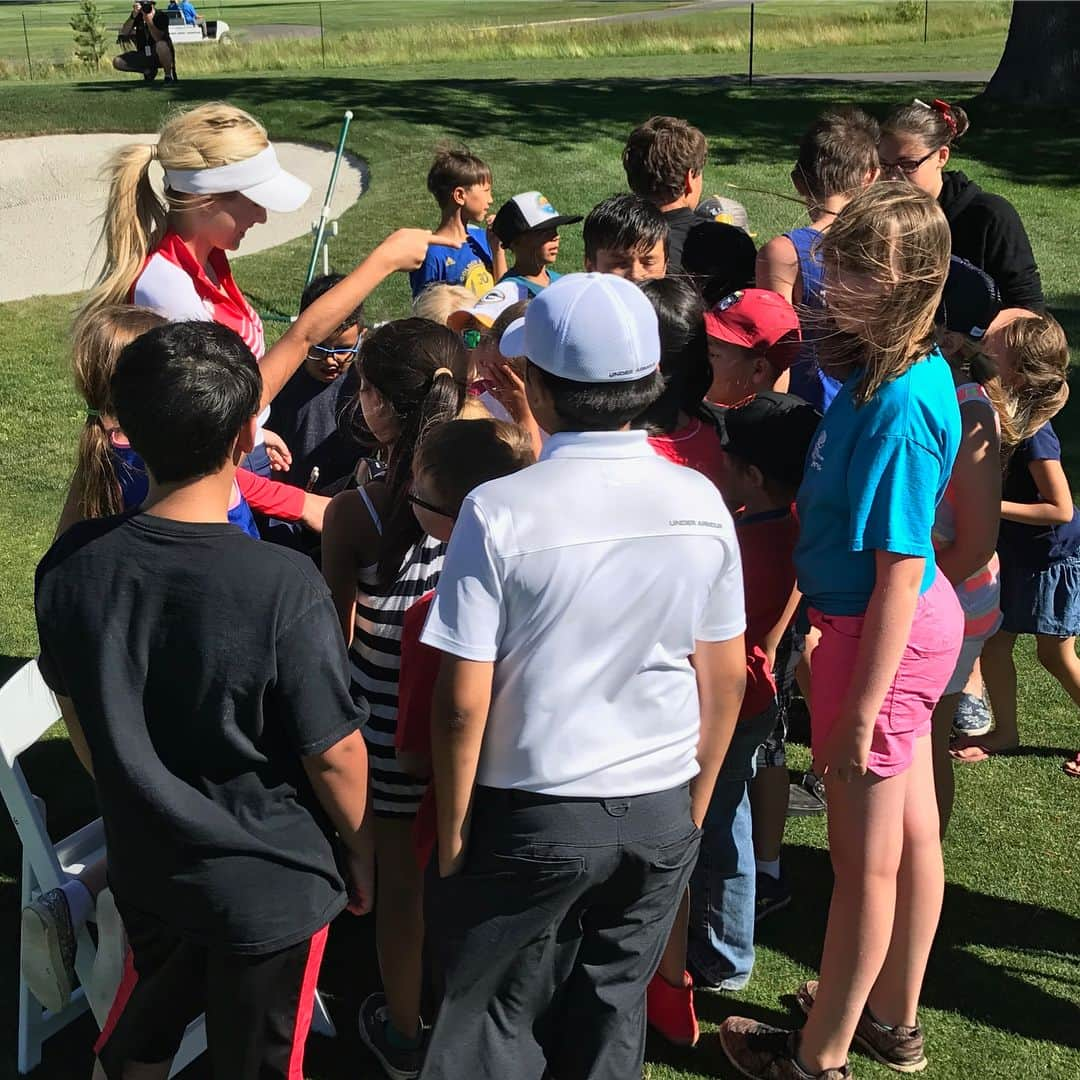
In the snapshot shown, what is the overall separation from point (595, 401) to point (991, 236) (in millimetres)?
3306

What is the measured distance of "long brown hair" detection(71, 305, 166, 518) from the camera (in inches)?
115

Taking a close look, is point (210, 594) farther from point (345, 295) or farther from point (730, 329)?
point (730, 329)

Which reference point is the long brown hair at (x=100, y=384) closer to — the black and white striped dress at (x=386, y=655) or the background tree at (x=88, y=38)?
the black and white striped dress at (x=386, y=655)

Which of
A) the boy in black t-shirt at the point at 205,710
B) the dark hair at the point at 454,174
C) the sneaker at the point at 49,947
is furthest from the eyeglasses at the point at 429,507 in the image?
the dark hair at the point at 454,174

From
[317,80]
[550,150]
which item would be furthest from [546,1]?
[550,150]

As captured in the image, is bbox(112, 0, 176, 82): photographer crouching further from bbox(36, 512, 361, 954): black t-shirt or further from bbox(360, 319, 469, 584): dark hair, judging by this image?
bbox(36, 512, 361, 954): black t-shirt

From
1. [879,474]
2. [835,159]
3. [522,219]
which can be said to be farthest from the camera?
[522,219]

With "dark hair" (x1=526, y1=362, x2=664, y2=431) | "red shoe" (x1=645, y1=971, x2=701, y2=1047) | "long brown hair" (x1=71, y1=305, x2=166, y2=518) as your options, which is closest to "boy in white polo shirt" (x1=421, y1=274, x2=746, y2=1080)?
"dark hair" (x1=526, y1=362, x2=664, y2=431)

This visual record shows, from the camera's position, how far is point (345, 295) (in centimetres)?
294

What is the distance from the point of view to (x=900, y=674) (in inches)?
107

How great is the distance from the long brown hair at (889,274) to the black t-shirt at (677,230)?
78.4 inches

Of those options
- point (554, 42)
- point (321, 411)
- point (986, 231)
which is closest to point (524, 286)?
point (321, 411)

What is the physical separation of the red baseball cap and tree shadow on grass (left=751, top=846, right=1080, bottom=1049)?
1703mm

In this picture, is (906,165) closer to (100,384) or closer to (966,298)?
(966,298)
